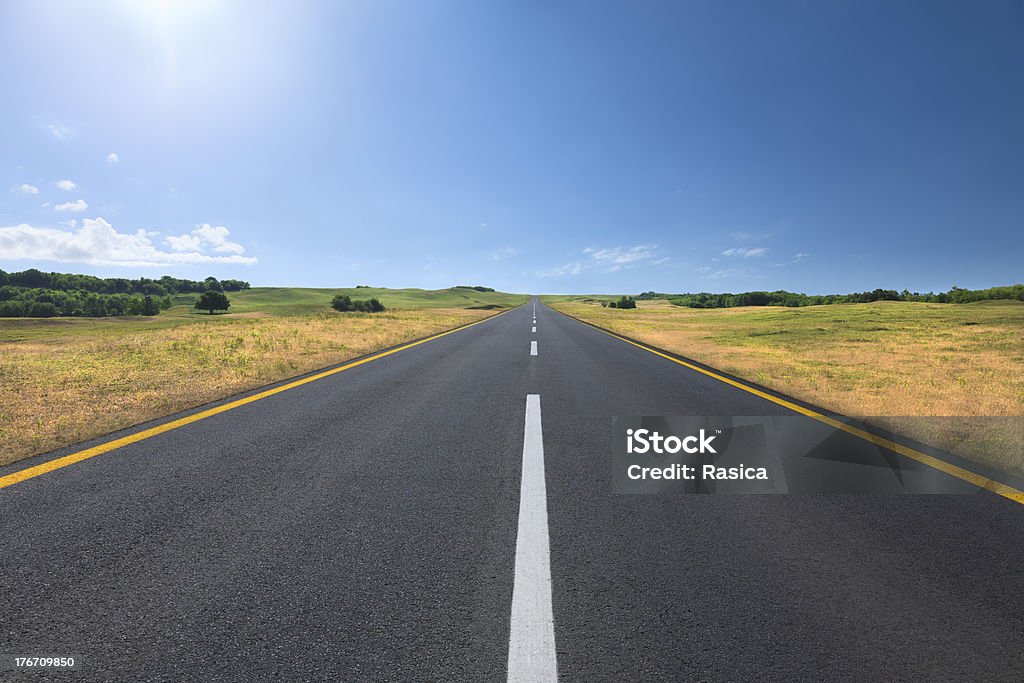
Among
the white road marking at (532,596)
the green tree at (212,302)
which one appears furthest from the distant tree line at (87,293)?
the white road marking at (532,596)

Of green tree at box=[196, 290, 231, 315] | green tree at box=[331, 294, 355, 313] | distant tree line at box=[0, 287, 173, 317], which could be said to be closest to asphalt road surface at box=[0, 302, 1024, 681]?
green tree at box=[331, 294, 355, 313]

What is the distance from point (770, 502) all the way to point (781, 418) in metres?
2.71

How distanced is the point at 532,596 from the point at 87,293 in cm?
14617

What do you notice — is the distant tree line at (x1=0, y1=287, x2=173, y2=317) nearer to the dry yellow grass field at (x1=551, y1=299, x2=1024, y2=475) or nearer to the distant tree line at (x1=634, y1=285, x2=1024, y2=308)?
the dry yellow grass field at (x1=551, y1=299, x2=1024, y2=475)

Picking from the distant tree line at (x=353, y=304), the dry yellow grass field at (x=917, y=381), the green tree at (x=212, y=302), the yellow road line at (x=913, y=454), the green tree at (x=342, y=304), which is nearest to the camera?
the yellow road line at (x=913, y=454)

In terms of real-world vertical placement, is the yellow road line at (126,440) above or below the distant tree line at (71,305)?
below

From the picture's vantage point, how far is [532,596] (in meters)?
2.07

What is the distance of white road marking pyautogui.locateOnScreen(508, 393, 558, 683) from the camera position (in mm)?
1669

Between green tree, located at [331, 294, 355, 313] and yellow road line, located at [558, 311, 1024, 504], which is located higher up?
green tree, located at [331, 294, 355, 313]

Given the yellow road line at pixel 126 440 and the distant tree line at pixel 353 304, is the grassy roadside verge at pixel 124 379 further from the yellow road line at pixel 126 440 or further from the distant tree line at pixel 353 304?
the distant tree line at pixel 353 304

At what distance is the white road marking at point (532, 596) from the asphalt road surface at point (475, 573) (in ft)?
0.03

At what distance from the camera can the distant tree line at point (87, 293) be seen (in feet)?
242

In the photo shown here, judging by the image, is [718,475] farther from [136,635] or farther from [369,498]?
[136,635]

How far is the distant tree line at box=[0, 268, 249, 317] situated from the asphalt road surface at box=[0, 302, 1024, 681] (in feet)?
311
